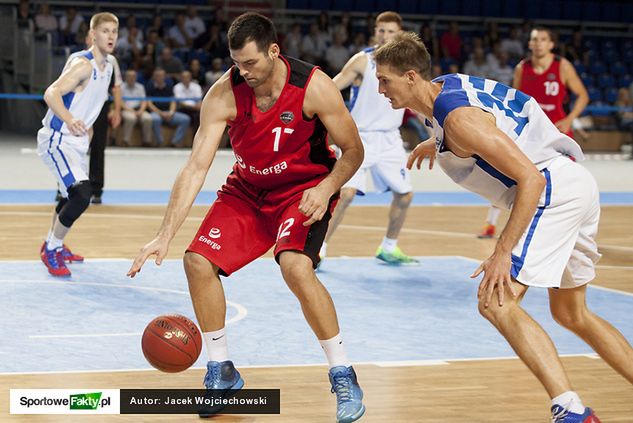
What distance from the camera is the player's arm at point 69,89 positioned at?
8.79 metres

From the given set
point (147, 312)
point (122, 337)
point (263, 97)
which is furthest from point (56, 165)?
point (263, 97)

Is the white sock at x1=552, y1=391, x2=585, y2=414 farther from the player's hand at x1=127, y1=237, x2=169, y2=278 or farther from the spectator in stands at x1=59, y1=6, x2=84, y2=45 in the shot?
the spectator in stands at x1=59, y1=6, x2=84, y2=45

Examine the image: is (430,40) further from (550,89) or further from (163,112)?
(550,89)

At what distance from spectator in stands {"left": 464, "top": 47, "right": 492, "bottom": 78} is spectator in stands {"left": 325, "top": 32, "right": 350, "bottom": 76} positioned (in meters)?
2.66

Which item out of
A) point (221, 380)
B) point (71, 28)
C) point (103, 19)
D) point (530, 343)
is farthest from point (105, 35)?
point (71, 28)

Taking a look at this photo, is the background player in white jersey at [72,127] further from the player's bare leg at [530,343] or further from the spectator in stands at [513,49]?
the spectator in stands at [513,49]

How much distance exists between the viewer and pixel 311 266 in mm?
5148

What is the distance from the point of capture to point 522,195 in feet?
14.7

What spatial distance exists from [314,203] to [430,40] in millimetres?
18898

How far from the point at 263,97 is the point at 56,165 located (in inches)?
158

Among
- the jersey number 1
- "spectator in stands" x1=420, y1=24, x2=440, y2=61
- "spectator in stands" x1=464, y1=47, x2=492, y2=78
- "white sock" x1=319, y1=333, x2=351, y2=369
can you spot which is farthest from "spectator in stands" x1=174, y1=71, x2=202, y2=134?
"white sock" x1=319, y1=333, x2=351, y2=369

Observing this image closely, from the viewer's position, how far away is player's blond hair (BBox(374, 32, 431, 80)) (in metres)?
4.77

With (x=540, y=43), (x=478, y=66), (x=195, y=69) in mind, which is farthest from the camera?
(x=478, y=66)

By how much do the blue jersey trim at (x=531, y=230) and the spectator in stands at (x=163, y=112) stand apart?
51.2ft
